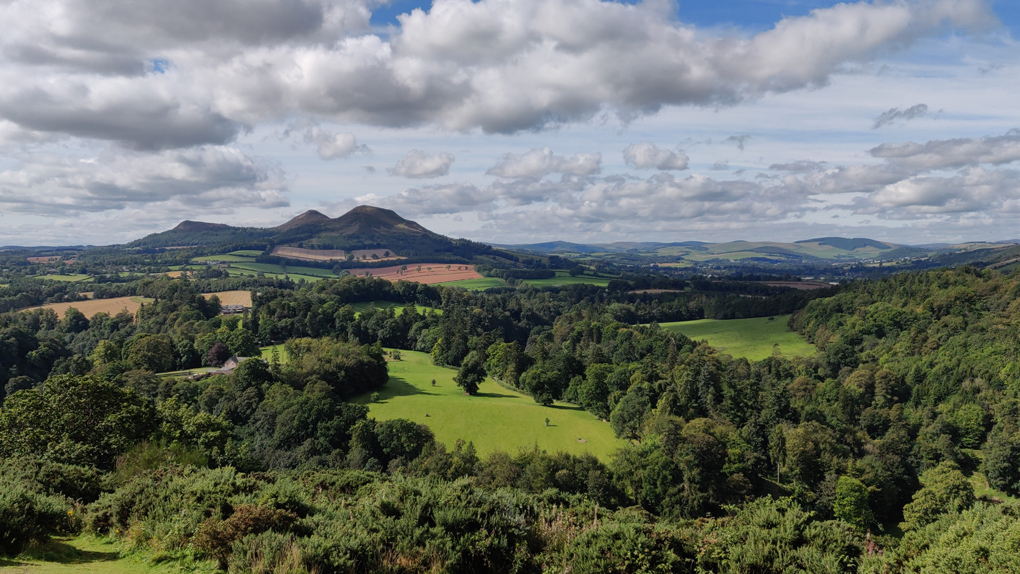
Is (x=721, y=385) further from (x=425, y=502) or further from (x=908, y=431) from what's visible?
(x=425, y=502)

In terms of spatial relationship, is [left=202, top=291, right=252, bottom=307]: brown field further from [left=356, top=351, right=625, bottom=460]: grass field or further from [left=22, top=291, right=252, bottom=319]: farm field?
[left=356, top=351, right=625, bottom=460]: grass field

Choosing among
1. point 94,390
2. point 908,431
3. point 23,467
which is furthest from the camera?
point 908,431

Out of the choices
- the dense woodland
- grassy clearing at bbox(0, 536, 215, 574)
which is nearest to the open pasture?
the dense woodland

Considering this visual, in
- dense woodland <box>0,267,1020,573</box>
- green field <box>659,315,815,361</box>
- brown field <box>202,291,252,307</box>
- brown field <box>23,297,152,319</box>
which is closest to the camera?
dense woodland <box>0,267,1020,573</box>

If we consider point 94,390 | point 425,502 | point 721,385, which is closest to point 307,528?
point 425,502

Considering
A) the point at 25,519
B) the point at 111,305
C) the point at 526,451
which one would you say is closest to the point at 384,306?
the point at 111,305
